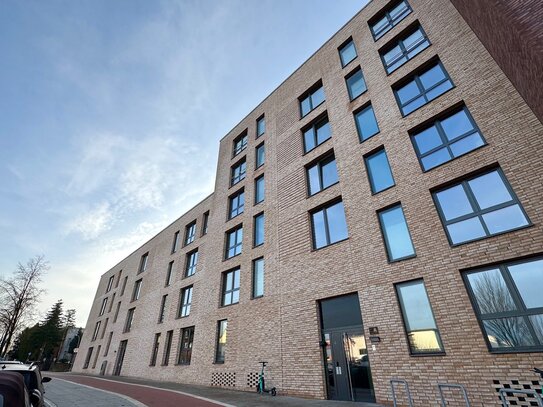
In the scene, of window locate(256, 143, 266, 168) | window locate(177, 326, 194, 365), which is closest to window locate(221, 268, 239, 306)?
window locate(177, 326, 194, 365)

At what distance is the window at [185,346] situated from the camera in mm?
17138

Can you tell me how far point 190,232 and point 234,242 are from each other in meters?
7.76

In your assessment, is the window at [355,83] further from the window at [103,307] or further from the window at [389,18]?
the window at [103,307]

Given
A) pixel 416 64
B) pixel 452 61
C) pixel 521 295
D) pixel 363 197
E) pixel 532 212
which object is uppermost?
pixel 416 64

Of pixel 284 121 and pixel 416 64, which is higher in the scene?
pixel 284 121

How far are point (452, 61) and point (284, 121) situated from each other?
8908 millimetres

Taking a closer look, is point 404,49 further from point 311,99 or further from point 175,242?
point 175,242

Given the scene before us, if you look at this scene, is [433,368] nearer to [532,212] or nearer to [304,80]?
[532,212]

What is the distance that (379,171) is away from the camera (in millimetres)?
11188

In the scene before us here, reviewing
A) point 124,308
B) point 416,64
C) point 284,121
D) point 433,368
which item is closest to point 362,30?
point 416,64

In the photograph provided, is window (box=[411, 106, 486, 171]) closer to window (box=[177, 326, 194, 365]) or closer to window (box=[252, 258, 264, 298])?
window (box=[252, 258, 264, 298])

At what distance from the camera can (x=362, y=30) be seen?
1491 cm

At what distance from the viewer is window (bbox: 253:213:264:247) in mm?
15326

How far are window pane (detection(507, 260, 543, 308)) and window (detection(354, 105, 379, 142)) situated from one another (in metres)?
6.71
